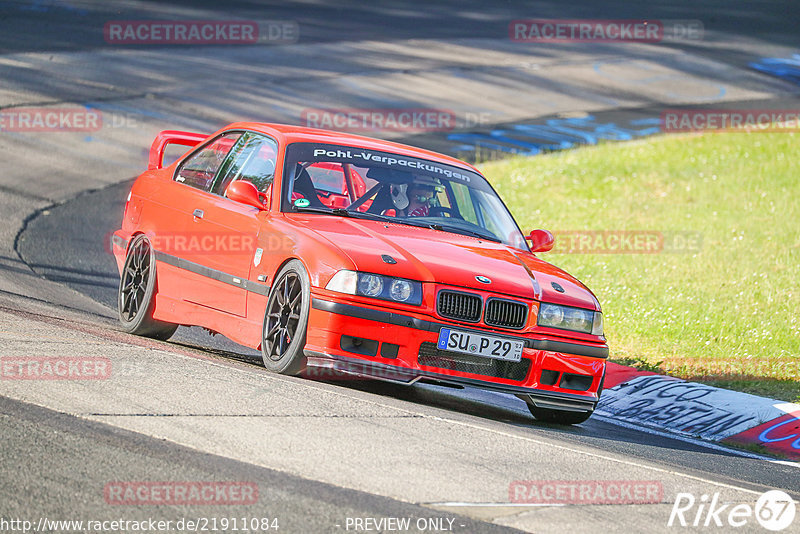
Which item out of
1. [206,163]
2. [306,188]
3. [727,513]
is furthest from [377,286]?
[206,163]

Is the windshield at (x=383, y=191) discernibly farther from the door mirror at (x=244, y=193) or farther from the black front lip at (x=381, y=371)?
the black front lip at (x=381, y=371)

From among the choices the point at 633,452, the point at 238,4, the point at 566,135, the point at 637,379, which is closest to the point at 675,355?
the point at 637,379

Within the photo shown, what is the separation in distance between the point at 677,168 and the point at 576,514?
1520 centimetres

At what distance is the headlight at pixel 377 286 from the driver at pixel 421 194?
4.01ft

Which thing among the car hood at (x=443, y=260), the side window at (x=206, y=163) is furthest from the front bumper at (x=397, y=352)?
the side window at (x=206, y=163)

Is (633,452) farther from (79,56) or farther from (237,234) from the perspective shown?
(79,56)

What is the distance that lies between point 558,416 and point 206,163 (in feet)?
10.4

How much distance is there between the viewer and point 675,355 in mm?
10352

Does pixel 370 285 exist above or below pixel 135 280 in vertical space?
above

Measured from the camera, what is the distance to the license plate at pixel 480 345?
6910mm

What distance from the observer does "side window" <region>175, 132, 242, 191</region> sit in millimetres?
8773

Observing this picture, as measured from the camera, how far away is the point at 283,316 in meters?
7.21

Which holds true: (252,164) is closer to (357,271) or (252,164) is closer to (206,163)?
(206,163)

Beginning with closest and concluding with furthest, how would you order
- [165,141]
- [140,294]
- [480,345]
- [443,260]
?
[480,345]
[443,260]
[140,294]
[165,141]
